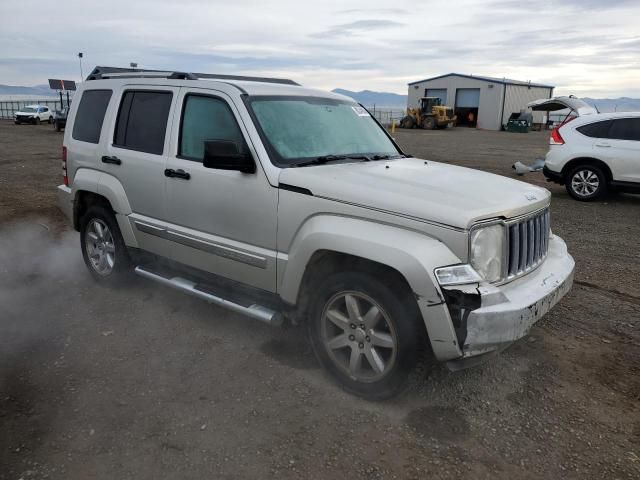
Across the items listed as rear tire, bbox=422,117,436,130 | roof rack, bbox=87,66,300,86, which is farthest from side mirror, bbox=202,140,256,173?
rear tire, bbox=422,117,436,130

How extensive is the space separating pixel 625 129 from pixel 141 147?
895cm

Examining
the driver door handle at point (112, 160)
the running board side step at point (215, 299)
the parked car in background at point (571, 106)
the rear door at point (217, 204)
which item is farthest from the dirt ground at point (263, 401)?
the parked car in background at point (571, 106)

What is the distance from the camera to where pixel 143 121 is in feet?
14.9

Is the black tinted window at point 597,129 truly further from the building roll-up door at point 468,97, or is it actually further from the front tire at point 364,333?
the building roll-up door at point 468,97

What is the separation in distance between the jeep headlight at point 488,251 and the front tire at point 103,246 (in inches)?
130

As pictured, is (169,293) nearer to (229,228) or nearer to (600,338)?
(229,228)

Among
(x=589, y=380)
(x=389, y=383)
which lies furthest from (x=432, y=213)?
(x=589, y=380)

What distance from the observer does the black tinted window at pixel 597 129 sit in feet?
32.8

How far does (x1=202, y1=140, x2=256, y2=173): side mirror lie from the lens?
3.42m

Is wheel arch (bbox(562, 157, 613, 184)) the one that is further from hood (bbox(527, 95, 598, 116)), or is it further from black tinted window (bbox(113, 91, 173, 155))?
black tinted window (bbox(113, 91, 173, 155))

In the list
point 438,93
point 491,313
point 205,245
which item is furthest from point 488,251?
point 438,93

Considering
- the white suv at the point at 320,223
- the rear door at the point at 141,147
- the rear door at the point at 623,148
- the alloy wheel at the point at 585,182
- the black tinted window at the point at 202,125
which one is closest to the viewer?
the white suv at the point at 320,223

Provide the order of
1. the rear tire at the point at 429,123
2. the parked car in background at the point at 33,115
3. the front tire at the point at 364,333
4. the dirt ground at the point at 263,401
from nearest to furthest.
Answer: the dirt ground at the point at 263,401, the front tire at the point at 364,333, the parked car in background at the point at 33,115, the rear tire at the point at 429,123

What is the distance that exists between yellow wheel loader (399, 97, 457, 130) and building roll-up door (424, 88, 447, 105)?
7968 mm
